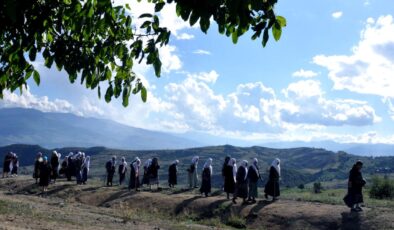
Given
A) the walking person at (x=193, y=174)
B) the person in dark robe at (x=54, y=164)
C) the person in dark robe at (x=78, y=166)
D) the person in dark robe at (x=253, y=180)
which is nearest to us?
the person in dark robe at (x=253, y=180)

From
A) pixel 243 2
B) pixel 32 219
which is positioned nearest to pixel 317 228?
pixel 32 219

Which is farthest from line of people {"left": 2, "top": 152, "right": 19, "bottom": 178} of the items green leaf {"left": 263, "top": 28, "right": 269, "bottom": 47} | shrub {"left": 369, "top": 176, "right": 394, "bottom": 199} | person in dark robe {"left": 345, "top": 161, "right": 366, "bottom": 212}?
green leaf {"left": 263, "top": 28, "right": 269, "bottom": 47}

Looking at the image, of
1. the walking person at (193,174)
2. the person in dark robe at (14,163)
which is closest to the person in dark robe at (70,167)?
the person in dark robe at (14,163)

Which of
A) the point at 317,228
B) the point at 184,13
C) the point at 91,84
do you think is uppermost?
the point at 184,13

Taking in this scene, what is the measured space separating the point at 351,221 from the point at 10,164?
82.1 ft

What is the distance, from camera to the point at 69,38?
550cm

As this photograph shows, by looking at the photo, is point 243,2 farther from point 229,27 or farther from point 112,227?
point 112,227

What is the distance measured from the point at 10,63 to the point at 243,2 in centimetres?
296

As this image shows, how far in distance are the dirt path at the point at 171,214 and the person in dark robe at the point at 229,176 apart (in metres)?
0.59

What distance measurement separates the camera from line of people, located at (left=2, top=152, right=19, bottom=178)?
3409 centimetres

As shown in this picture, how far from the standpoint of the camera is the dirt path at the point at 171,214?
16.2m

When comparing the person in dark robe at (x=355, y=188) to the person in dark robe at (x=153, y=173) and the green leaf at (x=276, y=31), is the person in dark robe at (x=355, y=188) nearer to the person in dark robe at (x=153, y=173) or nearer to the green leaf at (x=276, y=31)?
the person in dark robe at (x=153, y=173)

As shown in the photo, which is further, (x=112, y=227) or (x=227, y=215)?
(x=227, y=215)

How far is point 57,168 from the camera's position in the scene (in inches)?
1212
